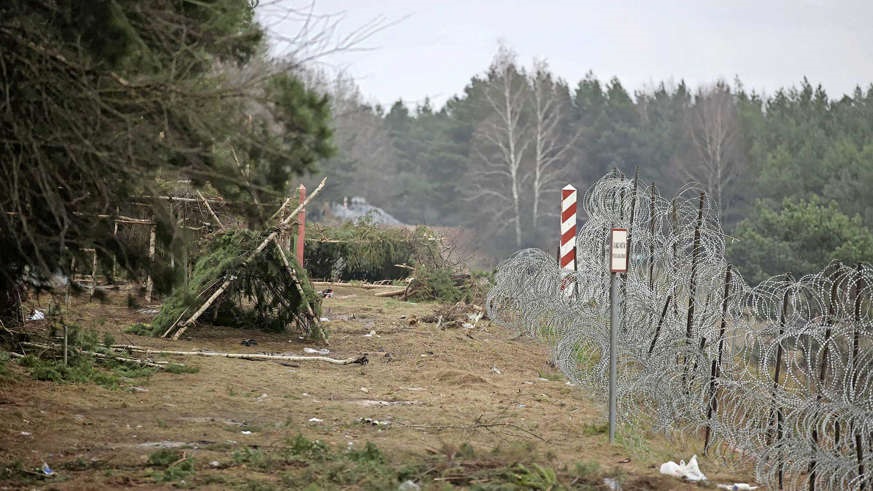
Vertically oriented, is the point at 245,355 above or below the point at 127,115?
below

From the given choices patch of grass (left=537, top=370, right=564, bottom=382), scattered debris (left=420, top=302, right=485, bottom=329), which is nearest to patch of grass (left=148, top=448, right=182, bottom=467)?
patch of grass (left=537, top=370, right=564, bottom=382)

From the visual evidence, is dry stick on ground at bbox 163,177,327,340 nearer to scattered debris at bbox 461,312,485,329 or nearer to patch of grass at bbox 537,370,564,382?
patch of grass at bbox 537,370,564,382

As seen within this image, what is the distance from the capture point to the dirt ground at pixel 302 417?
23.2 ft

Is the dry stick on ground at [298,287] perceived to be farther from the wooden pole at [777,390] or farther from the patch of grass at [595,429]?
the wooden pole at [777,390]

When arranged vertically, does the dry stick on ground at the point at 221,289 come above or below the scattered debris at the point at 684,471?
above

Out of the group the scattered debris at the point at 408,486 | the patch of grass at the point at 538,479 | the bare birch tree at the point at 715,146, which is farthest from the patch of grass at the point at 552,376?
the bare birch tree at the point at 715,146

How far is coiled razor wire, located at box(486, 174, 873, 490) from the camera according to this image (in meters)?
7.17

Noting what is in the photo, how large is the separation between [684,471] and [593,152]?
53.8m

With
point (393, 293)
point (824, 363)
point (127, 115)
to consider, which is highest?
point (127, 115)

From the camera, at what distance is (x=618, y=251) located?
8523 millimetres

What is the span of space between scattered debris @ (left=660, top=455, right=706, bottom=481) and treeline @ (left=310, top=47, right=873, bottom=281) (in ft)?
104

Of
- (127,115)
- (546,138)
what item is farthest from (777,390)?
(546,138)

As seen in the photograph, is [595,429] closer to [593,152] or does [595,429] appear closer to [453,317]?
[453,317]

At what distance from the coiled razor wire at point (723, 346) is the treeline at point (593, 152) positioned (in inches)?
1084
